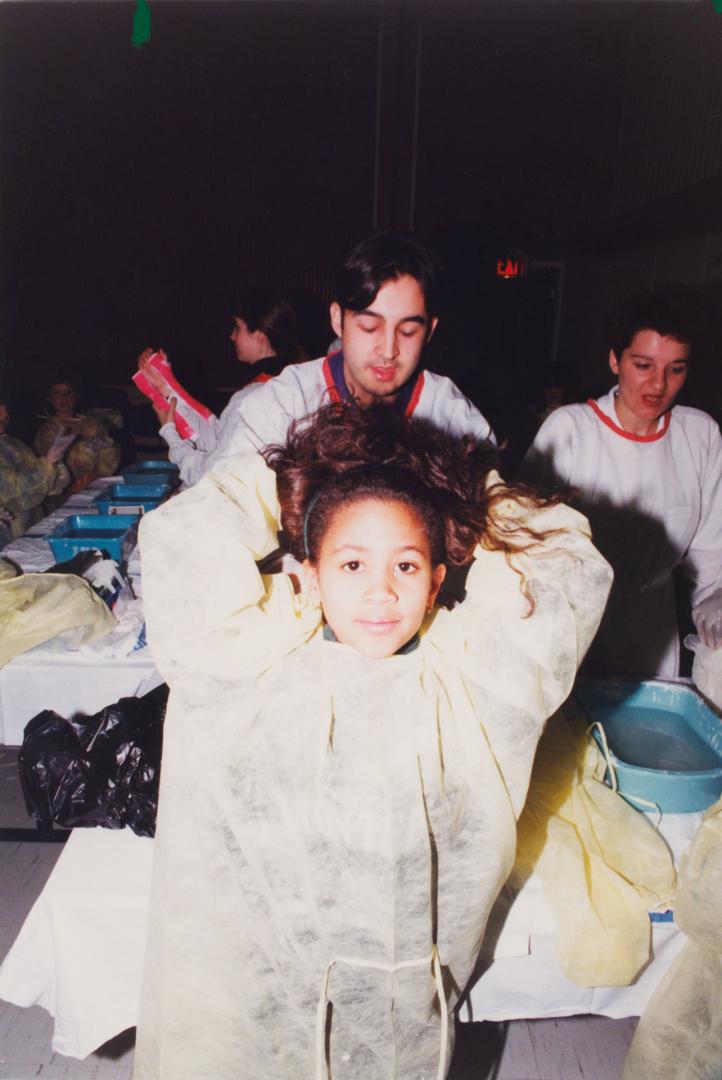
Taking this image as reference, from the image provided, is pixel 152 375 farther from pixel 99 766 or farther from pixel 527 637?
pixel 527 637

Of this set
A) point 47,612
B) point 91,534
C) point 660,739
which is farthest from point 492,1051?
point 91,534

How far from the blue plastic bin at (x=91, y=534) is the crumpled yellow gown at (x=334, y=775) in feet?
5.40

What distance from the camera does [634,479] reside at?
208 cm

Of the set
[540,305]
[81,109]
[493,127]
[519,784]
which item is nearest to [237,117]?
[81,109]

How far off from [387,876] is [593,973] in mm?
434

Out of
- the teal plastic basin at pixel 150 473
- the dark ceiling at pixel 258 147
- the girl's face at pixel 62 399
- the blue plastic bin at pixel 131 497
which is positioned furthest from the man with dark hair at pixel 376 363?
the dark ceiling at pixel 258 147

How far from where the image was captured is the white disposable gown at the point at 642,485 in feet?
6.77

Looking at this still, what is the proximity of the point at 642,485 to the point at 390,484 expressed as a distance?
130 centimetres

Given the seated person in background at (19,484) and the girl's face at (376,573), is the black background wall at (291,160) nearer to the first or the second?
the seated person in background at (19,484)

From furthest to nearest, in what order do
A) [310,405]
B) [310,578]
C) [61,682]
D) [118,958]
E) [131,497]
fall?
[131,497], [61,682], [310,405], [118,958], [310,578]

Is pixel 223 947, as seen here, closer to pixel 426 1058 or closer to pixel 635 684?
pixel 426 1058

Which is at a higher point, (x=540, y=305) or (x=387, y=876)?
(x=540, y=305)

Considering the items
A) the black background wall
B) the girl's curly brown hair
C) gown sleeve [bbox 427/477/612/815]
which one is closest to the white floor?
gown sleeve [bbox 427/477/612/815]

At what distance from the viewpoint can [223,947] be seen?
1.07 meters
